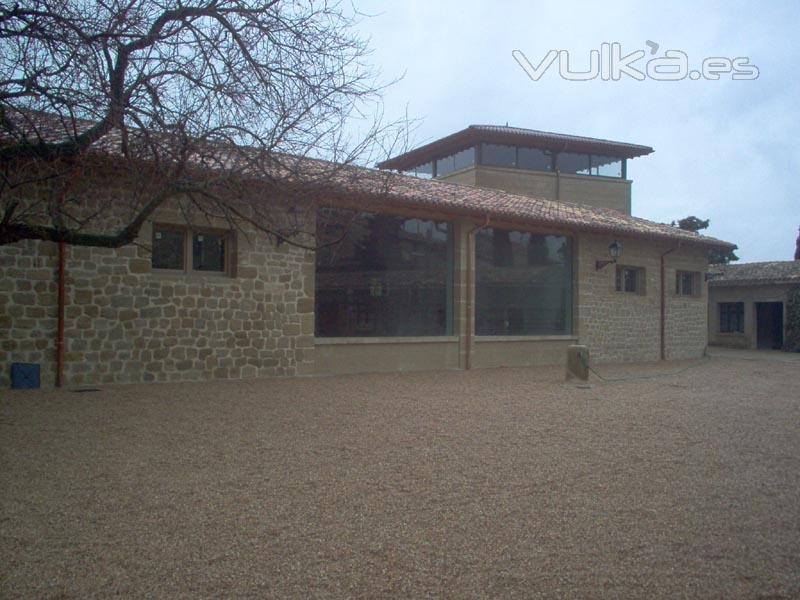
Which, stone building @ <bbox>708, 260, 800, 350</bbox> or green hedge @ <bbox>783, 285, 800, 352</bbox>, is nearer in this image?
green hedge @ <bbox>783, 285, 800, 352</bbox>

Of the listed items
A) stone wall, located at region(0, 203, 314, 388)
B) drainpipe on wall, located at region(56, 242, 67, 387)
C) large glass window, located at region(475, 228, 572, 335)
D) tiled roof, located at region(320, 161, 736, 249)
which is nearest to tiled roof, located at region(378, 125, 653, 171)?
tiled roof, located at region(320, 161, 736, 249)

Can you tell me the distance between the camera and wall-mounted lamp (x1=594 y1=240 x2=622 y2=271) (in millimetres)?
16016

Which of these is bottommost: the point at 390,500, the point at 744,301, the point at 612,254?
the point at 390,500

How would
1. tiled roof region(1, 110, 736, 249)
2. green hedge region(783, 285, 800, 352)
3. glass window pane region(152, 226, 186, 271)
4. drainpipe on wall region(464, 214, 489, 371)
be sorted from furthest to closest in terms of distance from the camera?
1. green hedge region(783, 285, 800, 352)
2. drainpipe on wall region(464, 214, 489, 371)
3. glass window pane region(152, 226, 186, 271)
4. tiled roof region(1, 110, 736, 249)

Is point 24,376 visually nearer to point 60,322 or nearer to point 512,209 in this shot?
point 60,322

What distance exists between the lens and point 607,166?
24.8 meters

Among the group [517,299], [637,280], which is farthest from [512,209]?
[637,280]

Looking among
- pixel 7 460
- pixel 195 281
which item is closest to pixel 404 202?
pixel 195 281

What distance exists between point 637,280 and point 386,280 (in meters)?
8.52

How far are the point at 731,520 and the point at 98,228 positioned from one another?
845 centimetres

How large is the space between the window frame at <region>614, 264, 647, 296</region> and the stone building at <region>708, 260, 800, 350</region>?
28.6 feet

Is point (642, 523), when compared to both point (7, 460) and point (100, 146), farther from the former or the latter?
point (100, 146)

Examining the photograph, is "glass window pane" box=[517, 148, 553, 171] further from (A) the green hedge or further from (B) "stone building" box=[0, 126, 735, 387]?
(A) the green hedge

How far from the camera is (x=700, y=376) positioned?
13.4 metres
